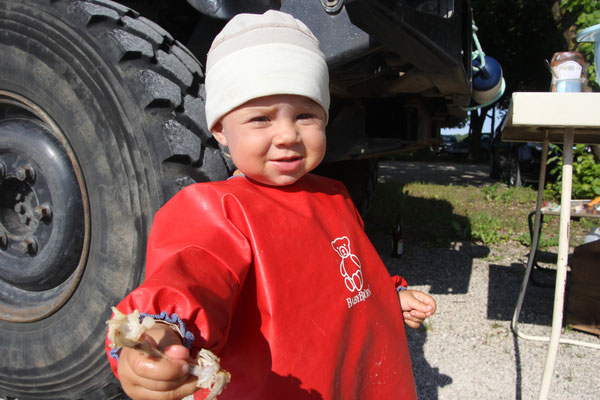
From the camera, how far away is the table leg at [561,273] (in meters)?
1.51

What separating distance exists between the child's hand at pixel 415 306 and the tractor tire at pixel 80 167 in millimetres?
640

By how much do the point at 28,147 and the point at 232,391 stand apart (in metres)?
1.10

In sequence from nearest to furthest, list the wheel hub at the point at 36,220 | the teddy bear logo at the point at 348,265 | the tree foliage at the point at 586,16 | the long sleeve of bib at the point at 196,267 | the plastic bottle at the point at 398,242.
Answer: the long sleeve of bib at the point at 196,267 → the teddy bear logo at the point at 348,265 → the wheel hub at the point at 36,220 → the plastic bottle at the point at 398,242 → the tree foliage at the point at 586,16

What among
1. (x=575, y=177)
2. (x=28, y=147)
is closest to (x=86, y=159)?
(x=28, y=147)

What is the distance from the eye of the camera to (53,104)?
1389 mm

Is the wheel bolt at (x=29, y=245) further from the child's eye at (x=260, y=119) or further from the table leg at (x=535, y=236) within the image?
the table leg at (x=535, y=236)

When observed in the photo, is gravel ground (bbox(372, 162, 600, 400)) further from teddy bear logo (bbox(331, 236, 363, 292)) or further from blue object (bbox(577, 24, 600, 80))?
blue object (bbox(577, 24, 600, 80))

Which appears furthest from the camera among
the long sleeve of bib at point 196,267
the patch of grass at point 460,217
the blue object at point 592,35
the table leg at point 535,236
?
the patch of grass at point 460,217

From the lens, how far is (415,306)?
4.00 feet

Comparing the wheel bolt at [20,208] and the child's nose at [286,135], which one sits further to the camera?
the wheel bolt at [20,208]

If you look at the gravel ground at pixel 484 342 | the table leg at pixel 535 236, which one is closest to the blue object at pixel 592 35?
the table leg at pixel 535 236

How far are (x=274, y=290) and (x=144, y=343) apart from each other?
365mm

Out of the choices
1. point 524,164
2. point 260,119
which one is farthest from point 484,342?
point 524,164

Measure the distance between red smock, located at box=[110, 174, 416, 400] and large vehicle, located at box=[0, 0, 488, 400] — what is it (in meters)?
0.39
